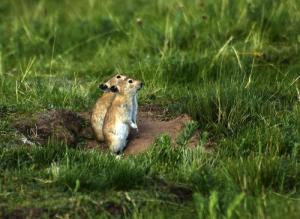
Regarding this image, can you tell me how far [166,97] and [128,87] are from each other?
719 millimetres

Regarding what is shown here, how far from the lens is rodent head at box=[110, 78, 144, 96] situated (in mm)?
7043

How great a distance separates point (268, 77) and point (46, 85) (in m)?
2.23

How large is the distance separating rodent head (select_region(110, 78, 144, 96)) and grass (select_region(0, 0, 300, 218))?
43 cm

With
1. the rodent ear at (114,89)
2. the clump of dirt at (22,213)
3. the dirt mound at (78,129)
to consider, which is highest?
the rodent ear at (114,89)

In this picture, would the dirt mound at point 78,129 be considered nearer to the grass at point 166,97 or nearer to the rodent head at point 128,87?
the grass at point 166,97

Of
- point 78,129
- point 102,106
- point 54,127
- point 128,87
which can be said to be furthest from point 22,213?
point 128,87

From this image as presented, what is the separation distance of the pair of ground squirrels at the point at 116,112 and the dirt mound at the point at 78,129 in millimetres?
111

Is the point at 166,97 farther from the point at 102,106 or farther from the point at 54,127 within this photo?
the point at 54,127

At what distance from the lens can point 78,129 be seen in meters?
7.00

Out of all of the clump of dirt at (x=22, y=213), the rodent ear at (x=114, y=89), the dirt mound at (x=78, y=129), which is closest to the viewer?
the clump of dirt at (x=22, y=213)

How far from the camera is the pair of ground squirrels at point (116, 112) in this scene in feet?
22.1

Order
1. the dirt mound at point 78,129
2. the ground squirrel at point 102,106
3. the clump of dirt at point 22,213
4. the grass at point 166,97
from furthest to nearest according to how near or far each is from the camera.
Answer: the ground squirrel at point 102,106 < the dirt mound at point 78,129 < the grass at point 166,97 < the clump of dirt at point 22,213

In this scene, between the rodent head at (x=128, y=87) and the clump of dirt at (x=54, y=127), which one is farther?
the rodent head at (x=128, y=87)

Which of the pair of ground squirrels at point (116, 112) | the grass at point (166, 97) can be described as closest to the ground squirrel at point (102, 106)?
the pair of ground squirrels at point (116, 112)
